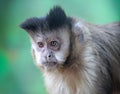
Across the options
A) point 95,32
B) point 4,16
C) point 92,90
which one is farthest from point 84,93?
point 4,16

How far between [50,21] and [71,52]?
1.03ft

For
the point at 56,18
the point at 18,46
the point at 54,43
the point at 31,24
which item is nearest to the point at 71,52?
the point at 54,43

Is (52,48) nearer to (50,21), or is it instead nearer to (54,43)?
(54,43)

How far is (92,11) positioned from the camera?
408 cm

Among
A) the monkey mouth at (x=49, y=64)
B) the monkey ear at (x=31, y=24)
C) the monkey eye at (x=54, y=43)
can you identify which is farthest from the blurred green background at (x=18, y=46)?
the monkey mouth at (x=49, y=64)

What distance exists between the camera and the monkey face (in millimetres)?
3031

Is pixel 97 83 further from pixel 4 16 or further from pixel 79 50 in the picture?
pixel 4 16

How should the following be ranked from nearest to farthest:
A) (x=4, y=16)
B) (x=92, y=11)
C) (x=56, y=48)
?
(x=56, y=48), (x=92, y=11), (x=4, y=16)

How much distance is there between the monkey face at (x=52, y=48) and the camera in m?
3.03

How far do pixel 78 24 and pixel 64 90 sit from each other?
0.61 metres

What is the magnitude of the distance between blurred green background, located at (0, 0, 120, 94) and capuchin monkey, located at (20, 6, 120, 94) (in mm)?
1035

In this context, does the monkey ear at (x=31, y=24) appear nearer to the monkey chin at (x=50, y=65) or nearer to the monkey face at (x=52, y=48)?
the monkey face at (x=52, y=48)

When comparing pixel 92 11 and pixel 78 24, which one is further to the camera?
pixel 92 11

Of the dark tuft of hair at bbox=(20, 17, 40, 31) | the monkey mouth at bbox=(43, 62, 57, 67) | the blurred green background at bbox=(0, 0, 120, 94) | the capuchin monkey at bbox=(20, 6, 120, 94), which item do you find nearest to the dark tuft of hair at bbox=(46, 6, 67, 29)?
the capuchin monkey at bbox=(20, 6, 120, 94)
